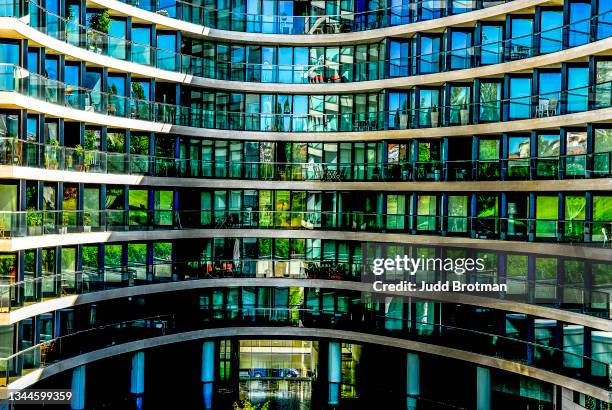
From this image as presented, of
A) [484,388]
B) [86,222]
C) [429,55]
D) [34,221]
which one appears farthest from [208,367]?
[429,55]

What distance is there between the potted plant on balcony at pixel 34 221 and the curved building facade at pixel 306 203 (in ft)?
0.54

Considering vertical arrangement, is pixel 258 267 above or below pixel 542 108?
below

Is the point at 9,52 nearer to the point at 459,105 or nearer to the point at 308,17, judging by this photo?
the point at 308,17

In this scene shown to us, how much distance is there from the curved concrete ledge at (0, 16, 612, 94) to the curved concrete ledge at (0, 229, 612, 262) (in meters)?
7.53

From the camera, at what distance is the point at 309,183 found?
1678 inches

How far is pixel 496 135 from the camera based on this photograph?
1468 inches

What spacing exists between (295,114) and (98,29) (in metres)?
12.0

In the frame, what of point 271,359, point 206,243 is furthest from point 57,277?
point 271,359

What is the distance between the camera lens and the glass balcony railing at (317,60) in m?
32.4

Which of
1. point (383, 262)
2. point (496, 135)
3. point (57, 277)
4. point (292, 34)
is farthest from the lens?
point (292, 34)

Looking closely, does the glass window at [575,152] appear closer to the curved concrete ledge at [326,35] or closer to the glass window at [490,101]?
the glass window at [490,101]

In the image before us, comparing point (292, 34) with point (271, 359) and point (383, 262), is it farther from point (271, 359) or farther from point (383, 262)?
point (271, 359)

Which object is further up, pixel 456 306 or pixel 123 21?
pixel 123 21

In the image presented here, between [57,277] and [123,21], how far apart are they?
521 inches
